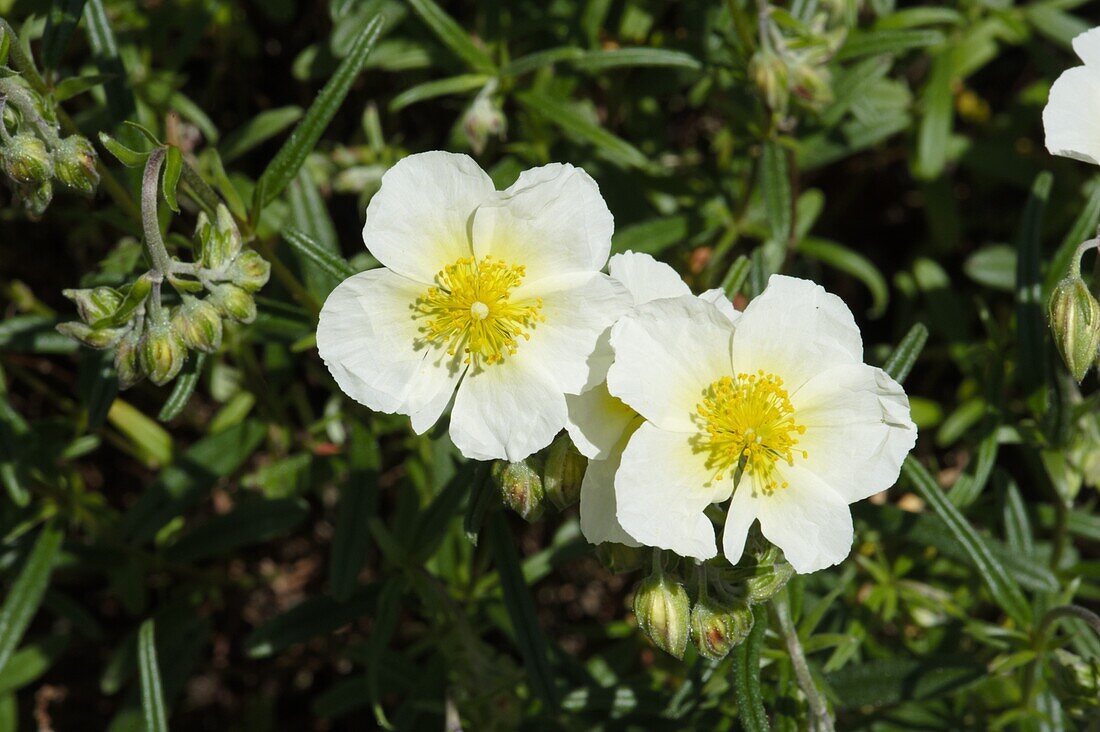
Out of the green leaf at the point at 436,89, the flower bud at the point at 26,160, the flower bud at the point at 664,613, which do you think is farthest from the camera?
the green leaf at the point at 436,89

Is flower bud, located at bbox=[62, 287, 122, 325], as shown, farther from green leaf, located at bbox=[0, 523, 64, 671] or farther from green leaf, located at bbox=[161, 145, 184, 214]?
green leaf, located at bbox=[0, 523, 64, 671]

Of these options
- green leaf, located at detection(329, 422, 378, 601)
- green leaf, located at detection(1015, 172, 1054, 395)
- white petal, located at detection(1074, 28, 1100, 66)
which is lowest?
green leaf, located at detection(329, 422, 378, 601)

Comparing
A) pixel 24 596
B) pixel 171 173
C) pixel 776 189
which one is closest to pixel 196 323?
pixel 171 173

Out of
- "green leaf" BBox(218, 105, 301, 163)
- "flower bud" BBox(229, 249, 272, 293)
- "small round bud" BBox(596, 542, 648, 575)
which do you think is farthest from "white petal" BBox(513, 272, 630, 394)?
"green leaf" BBox(218, 105, 301, 163)

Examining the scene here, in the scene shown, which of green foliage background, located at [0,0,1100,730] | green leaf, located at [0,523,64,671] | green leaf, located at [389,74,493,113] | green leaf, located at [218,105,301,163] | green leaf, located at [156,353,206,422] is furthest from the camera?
green leaf, located at [218,105,301,163]

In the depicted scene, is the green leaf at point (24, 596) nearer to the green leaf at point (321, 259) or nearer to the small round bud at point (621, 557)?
the green leaf at point (321, 259)

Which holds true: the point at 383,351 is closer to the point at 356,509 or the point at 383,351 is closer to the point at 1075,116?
the point at 356,509

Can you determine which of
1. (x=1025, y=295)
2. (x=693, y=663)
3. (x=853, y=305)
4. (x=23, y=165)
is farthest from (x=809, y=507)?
(x=853, y=305)

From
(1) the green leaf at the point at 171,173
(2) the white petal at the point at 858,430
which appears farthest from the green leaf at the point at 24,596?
(2) the white petal at the point at 858,430
